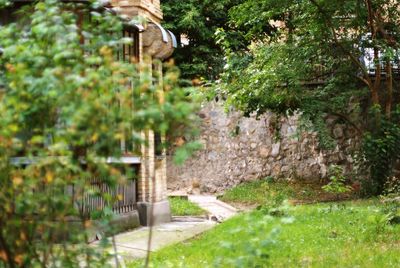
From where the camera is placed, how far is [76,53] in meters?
3.51

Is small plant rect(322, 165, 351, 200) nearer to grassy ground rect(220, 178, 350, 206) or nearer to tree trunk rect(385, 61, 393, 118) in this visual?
grassy ground rect(220, 178, 350, 206)

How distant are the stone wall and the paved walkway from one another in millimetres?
4233

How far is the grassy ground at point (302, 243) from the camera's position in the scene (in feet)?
13.1

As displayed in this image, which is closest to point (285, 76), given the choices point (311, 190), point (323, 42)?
point (323, 42)

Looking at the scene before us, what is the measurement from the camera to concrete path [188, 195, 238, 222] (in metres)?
14.1

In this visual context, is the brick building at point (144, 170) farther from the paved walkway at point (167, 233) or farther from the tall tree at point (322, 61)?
the tall tree at point (322, 61)

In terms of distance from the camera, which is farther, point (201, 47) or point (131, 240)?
point (201, 47)

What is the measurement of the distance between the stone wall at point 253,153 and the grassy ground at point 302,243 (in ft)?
20.7

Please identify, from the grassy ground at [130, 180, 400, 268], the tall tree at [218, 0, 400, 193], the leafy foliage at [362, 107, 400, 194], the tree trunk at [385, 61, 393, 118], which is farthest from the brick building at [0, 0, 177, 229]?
the tree trunk at [385, 61, 393, 118]

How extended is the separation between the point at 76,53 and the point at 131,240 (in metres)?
6.79

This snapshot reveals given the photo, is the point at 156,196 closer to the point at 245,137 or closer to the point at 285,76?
the point at 285,76

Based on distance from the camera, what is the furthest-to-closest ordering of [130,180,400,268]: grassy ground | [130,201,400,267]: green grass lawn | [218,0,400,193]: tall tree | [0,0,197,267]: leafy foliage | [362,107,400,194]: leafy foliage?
[362,107,400,194]: leafy foliage → [218,0,400,193]: tall tree → [130,201,400,267]: green grass lawn → [130,180,400,268]: grassy ground → [0,0,197,267]: leafy foliage

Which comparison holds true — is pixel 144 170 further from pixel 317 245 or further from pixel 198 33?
pixel 198 33

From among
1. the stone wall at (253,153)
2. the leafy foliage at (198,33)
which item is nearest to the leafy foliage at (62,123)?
the stone wall at (253,153)
